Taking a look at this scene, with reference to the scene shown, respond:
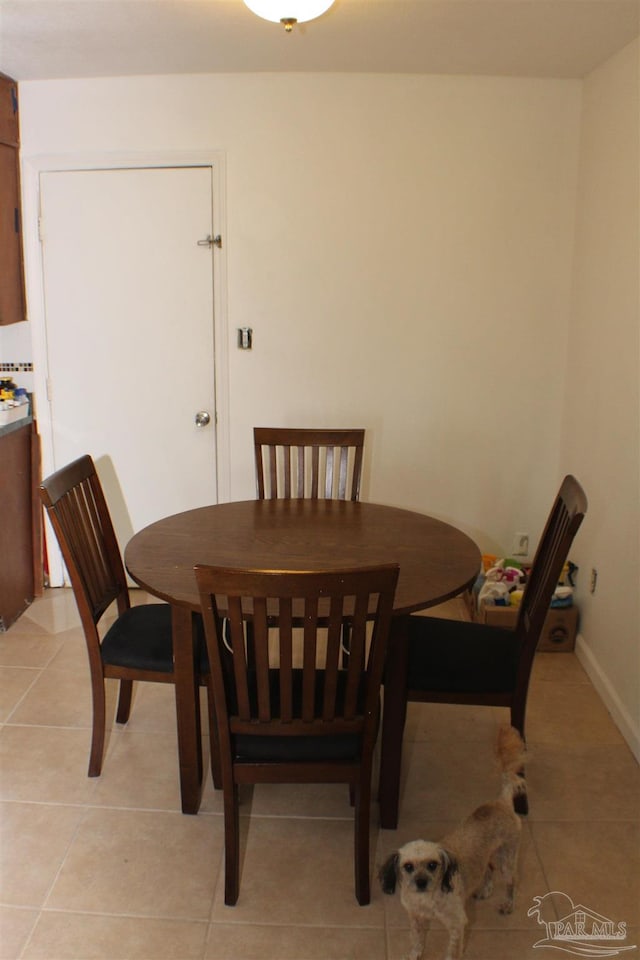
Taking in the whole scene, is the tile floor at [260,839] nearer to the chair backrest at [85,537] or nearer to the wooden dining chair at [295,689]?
the wooden dining chair at [295,689]

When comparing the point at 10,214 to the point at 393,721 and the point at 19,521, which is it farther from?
the point at 393,721

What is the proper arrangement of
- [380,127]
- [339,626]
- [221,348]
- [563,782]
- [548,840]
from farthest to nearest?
[221,348], [380,127], [563,782], [548,840], [339,626]

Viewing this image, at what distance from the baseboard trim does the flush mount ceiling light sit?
246cm

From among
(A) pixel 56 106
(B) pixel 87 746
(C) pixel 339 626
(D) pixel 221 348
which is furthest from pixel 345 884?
(A) pixel 56 106

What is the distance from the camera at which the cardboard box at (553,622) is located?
3365 mm

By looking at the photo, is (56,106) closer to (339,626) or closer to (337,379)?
(337,379)

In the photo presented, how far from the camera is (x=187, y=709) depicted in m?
2.30

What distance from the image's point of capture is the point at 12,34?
2.89 meters

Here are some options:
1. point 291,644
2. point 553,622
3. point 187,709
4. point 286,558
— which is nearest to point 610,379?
point 553,622

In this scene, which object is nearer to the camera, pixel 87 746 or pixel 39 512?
pixel 87 746

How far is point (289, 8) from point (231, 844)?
2235 millimetres

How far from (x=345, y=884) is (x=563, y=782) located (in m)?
0.84

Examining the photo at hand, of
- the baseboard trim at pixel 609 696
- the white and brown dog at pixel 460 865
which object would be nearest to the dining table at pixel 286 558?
the white and brown dog at pixel 460 865

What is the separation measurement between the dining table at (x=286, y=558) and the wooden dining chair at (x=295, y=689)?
0.17m
